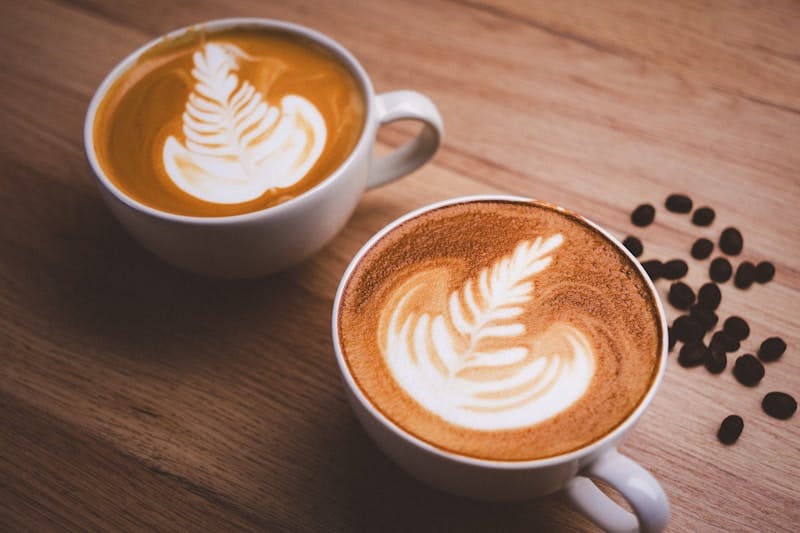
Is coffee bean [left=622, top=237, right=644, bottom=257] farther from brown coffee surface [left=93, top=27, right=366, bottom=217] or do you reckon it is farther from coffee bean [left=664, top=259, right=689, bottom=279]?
brown coffee surface [left=93, top=27, right=366, bottom=217]

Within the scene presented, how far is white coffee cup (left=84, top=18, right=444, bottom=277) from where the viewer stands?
2.85ft

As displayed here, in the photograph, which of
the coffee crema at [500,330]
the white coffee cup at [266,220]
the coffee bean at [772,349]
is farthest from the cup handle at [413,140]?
the coffee bean at [772,349]

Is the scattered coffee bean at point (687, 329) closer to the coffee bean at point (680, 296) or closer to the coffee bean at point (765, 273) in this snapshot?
the coffee bean at point (680, 296)

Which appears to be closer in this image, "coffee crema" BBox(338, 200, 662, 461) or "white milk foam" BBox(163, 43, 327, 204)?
"coffee crema" BBox(338, 200, 662, 461)

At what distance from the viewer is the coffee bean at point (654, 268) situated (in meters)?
1.02

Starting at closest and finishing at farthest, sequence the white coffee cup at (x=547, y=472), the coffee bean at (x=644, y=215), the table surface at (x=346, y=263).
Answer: the white coffee cup at (x=547, y=472), the table surface at (x=346, y=263), the coffee bean at (x=644, y=215)

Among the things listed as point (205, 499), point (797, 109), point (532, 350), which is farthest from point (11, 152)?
point (797, 109)

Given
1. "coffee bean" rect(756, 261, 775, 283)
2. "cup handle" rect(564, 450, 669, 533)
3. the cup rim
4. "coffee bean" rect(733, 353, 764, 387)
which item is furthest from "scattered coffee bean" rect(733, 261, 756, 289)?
the cup rim

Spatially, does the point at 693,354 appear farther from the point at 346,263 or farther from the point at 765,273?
Result: the point at 346,263

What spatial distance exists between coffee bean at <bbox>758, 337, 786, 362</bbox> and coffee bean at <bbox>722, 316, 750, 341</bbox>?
0.03 m

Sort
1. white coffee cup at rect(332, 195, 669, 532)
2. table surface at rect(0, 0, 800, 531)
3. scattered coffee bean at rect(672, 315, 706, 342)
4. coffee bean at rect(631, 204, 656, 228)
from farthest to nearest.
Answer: coffee bean at rect(631, 204, 656, 228), scattered coffee bean at rect(672, 315, 706, 342), table surface at rect(0, 0, 800, 531), white coffee cup at rect(332, 195, 669, 532)

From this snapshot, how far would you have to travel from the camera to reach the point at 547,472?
683 millimetres

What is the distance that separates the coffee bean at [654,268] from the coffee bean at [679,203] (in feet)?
0.39

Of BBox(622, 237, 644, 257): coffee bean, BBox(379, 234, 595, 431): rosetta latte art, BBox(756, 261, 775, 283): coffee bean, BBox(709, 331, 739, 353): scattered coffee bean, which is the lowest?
BBox(709, 331, 739, 353): scattered coffee bean
